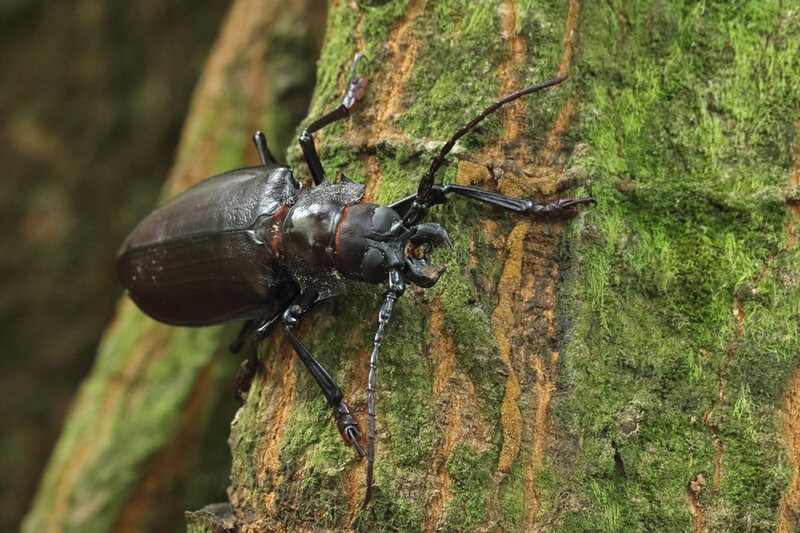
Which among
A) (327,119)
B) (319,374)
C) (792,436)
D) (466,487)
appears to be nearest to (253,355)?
(319,374)

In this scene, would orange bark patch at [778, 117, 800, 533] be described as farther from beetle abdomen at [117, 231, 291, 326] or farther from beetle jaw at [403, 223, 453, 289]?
beetle abdomen at [117, 231, 291, 326]

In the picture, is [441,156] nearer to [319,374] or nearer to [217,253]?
[319,374]

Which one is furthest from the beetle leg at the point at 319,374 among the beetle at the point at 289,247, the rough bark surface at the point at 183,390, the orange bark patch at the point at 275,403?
the rough bark surface at the point at 183,390

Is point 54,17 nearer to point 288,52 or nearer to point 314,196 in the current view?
point 288,52

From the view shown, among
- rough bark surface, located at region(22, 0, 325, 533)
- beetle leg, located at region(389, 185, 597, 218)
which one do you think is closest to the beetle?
beetle leg, located at region(389, 185, 597, 218)

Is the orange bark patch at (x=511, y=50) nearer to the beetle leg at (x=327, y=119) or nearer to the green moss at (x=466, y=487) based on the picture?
the beetle leg at (x=327, y=119)

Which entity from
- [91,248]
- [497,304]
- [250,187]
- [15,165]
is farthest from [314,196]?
[15,165]
